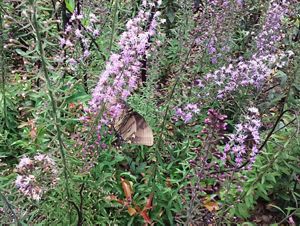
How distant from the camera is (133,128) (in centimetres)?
392

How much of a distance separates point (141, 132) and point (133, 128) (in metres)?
0.09

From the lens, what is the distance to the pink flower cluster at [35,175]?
2723 mm

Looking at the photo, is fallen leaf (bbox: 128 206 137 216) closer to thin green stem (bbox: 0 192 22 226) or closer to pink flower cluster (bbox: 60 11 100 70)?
thin green stem (bbox: 0 192 22 226)

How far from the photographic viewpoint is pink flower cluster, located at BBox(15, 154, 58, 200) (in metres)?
2.72

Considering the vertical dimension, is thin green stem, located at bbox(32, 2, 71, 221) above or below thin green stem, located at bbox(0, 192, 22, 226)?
above

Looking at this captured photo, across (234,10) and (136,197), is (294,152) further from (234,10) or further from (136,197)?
(234,10)

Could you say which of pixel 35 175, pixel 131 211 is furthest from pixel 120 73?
pixel 131 211

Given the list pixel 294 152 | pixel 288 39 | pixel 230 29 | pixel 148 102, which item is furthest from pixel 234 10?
pixel 294 152

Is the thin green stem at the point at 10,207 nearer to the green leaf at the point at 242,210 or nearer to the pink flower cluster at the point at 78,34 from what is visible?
the pink flower cluster at the point at 78,34

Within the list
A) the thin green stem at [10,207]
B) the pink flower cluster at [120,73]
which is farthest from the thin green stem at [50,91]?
the thin green stem at [10,207]

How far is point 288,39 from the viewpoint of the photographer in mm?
5781

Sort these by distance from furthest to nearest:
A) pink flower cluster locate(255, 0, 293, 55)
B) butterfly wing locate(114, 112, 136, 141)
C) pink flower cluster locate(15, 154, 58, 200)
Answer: pink flower cluster locate(255, 0, 293, 55) → butterfly wing locate(114, 112, 136, 141) → pink flower cluster locate(15, 154, 58, 200)

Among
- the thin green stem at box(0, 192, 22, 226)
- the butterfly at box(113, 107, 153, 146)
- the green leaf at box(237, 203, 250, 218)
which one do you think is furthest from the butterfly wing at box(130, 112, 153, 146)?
the thin green stem at box(0, 192, 22, 226)

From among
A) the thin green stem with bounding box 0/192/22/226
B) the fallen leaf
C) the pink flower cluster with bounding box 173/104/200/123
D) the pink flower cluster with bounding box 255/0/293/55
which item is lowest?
the fallen leaf
